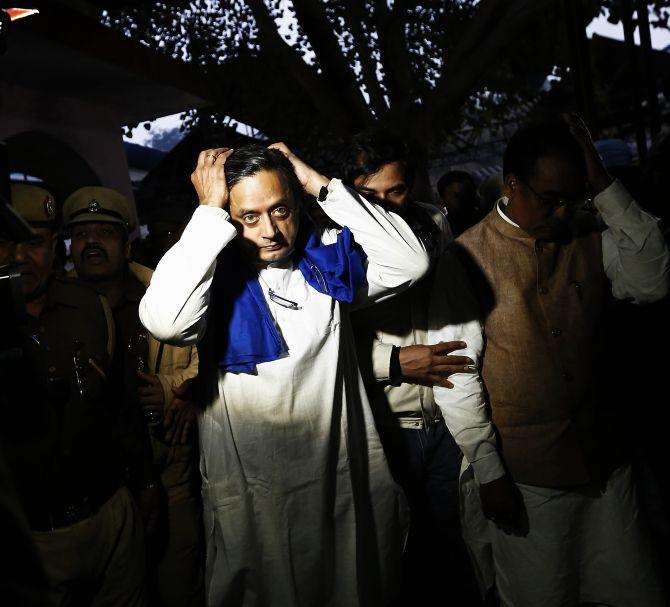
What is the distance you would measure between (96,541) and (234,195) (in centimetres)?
141

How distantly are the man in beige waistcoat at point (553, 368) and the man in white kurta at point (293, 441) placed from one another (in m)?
0.44

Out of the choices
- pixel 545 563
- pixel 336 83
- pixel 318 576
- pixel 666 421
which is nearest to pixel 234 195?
pixel 318 576

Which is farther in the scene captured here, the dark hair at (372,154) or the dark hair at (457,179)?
the dark hair at (457,179)

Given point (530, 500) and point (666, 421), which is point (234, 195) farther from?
point (666, 421)

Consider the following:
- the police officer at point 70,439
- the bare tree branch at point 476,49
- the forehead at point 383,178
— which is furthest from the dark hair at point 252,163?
the bare tree branch at point 476,49

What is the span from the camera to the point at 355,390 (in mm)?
2414

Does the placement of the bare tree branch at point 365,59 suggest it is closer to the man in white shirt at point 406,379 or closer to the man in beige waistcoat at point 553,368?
the man in white shirt at point 406,379

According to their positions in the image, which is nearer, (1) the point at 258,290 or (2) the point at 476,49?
(1) the point at 258,290

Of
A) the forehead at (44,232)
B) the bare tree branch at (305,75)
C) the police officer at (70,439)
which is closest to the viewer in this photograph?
the police officer at (70,439)

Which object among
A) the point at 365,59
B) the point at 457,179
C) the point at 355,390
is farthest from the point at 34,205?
the point at 365,59

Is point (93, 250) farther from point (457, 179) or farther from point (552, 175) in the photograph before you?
point (457, 179)

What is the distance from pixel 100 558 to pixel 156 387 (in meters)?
0.77

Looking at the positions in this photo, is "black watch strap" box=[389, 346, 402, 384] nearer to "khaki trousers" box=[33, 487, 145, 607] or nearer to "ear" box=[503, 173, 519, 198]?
"ear" box=[503, 173, 519, 198]

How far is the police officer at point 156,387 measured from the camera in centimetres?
290
